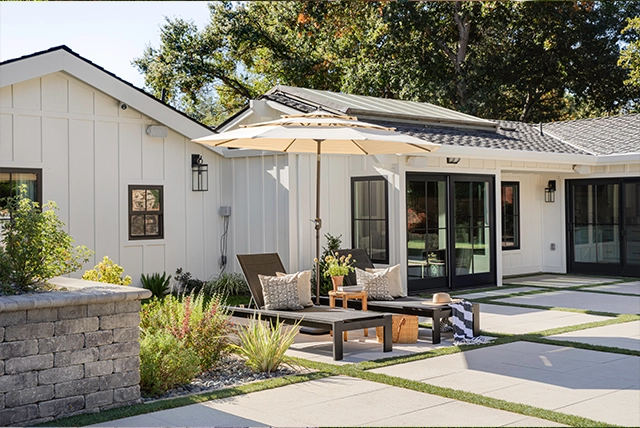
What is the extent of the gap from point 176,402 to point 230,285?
7.10 m

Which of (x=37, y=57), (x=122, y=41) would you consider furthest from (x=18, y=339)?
(x=122, y=41)

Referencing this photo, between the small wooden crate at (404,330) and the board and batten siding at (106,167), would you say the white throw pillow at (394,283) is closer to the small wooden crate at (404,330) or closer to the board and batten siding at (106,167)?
the small wooden crate at (404,330)

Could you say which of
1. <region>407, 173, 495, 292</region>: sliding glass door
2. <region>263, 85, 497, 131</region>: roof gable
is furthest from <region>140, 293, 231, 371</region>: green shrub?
<region>263, 85, 497, 131</region>: roof gable

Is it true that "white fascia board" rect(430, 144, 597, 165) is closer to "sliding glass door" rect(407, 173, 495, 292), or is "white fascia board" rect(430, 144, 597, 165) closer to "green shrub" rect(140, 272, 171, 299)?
"sliding glass door" rect(407, 173, 495, 292)

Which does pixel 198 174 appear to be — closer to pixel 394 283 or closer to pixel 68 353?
pixel 394 283

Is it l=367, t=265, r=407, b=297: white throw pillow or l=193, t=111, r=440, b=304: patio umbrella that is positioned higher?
l=193, t=111, r=440, b=304: patio umbrella

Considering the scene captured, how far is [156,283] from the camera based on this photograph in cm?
1194

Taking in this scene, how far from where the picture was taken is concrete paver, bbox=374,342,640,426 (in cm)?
556

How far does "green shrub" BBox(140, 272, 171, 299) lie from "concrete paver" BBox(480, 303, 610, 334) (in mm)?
5331

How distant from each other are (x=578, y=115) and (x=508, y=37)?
8.78 m

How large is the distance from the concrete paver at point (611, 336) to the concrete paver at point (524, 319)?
452mm

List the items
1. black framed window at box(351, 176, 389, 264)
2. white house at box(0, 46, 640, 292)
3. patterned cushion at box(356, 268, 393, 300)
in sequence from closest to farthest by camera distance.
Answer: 1. patterned cushion at box(356, 268, 393, 300)
2. white house at box(0, 46, 640, 292)
3. black framed window at box(351, 176, 389, 264)

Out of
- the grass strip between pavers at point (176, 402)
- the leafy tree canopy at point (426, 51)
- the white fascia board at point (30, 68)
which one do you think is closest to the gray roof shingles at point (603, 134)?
the leafy tree canopy at point (426, 51)

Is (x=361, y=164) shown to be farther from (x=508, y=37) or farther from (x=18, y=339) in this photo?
(x=508, y=37)
